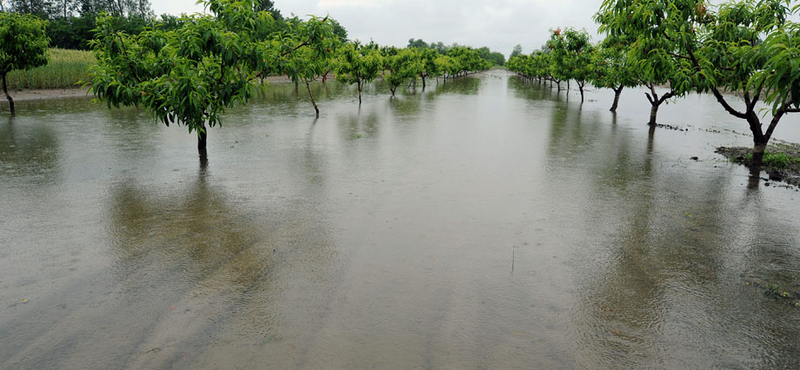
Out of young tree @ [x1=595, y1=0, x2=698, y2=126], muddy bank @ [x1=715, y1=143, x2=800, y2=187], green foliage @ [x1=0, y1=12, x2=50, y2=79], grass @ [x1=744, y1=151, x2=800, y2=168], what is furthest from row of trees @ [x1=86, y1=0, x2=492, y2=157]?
grass @ [x1=744, y1=151, x2=800, y2=168]

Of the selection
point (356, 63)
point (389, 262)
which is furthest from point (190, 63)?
point (356, 63)

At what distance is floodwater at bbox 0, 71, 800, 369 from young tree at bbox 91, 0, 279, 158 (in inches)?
60.0

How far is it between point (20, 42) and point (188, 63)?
13.3 metres

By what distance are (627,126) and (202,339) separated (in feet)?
63.3

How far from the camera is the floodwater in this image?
388 cm

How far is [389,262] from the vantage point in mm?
5555

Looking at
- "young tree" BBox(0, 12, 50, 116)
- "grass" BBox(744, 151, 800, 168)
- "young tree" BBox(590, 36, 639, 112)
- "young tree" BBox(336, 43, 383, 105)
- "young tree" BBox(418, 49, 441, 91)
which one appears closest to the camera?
"grass" BBox(744, 151, 800, 168)

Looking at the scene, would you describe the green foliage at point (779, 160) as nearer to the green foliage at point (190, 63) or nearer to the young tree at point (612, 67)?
the young tree at point (612, 67)

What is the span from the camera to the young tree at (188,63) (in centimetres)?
898

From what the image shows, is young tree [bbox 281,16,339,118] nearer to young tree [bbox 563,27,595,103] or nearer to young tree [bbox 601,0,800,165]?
young tree [bbox 601,0,800,165]

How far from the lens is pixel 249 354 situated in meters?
3.76

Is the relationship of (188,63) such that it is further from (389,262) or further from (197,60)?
(389,262)

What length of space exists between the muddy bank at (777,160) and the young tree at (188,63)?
38.6 feet

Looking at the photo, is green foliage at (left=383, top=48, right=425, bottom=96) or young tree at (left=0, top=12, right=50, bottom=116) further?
green foliage at (left=383, top=48, right=425, bottom=96)
